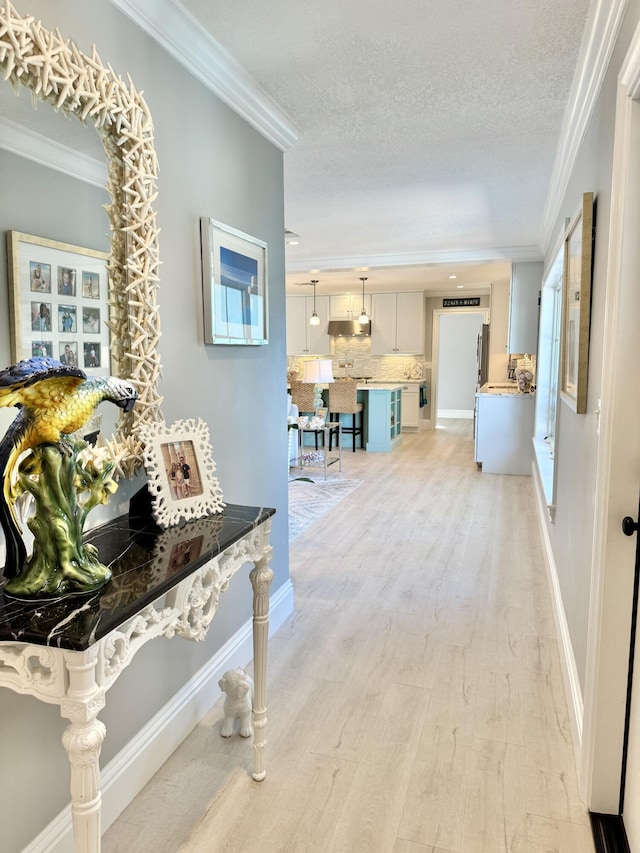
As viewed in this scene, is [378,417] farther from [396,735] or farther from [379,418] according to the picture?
[396,735]

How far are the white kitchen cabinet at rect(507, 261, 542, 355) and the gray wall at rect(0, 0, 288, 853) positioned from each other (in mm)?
4172

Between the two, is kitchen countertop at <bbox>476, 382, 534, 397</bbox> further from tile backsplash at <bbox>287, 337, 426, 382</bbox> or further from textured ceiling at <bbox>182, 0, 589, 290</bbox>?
tile backsplash at <bbox>287, 337, 426, 382</bbox>

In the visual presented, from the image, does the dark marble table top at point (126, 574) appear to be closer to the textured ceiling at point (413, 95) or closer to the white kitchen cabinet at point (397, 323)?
the textured ceiling at point (413, 95)

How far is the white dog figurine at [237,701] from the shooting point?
6.71 ft

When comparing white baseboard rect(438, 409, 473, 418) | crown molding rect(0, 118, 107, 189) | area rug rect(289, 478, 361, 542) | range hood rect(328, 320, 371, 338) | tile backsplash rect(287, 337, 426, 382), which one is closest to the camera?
crown molding rect(0, 118, 107, 189)

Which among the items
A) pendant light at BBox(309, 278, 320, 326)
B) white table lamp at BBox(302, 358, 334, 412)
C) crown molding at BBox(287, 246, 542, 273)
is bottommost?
white table lamp at BBox(302, 358, 334, 412)

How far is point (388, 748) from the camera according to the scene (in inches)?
79.0

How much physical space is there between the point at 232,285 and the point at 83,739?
170 centimetres

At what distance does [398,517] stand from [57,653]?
3.95 meters

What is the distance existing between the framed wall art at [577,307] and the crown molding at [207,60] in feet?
4.50

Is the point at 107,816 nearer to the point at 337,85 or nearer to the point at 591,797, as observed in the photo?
the point at 591,797

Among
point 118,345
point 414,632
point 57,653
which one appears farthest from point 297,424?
point 57,653

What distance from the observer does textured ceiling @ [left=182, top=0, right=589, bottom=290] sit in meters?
1.88

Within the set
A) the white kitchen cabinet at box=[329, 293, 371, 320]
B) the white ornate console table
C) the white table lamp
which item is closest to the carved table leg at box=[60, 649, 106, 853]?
the white ornate console table
